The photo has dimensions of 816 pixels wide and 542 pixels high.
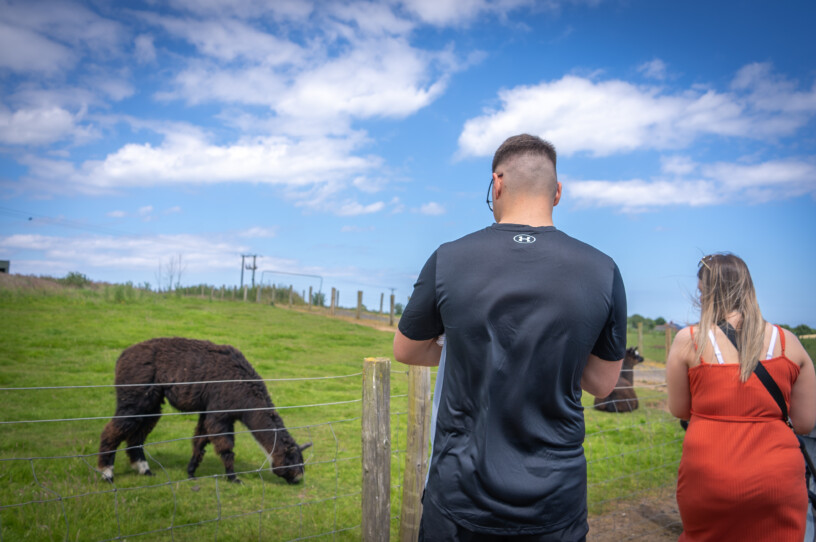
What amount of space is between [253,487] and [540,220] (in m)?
5.86

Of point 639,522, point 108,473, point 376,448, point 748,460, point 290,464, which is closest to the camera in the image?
point 748,460

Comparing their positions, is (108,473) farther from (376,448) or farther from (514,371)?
(514,371)

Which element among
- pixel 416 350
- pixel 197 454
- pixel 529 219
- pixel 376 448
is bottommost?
pixel 197 454

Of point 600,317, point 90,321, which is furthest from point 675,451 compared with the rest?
point 90,321

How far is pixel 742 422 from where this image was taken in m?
2.68

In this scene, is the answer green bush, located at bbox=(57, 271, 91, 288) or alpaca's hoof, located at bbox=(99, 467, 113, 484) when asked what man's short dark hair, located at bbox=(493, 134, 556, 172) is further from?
green bush, located at bbox=(57, 271, 91, 288)

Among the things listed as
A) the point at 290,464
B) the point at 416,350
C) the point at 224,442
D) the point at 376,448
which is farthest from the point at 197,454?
the point at 416,350

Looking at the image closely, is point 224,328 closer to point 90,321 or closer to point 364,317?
point 90,321

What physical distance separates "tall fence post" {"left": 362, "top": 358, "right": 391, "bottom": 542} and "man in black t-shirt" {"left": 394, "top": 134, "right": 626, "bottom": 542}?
76.8 inches

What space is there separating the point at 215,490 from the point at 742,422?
5808 millimetres

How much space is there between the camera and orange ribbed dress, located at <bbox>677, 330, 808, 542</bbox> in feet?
8.70

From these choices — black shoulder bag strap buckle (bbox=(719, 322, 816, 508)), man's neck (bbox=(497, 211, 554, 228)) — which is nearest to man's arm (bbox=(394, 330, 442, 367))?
man's neck (bbox=(497, 211, 554, 228))

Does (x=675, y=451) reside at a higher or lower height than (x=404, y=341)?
lower

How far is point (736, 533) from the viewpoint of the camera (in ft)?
8.89
